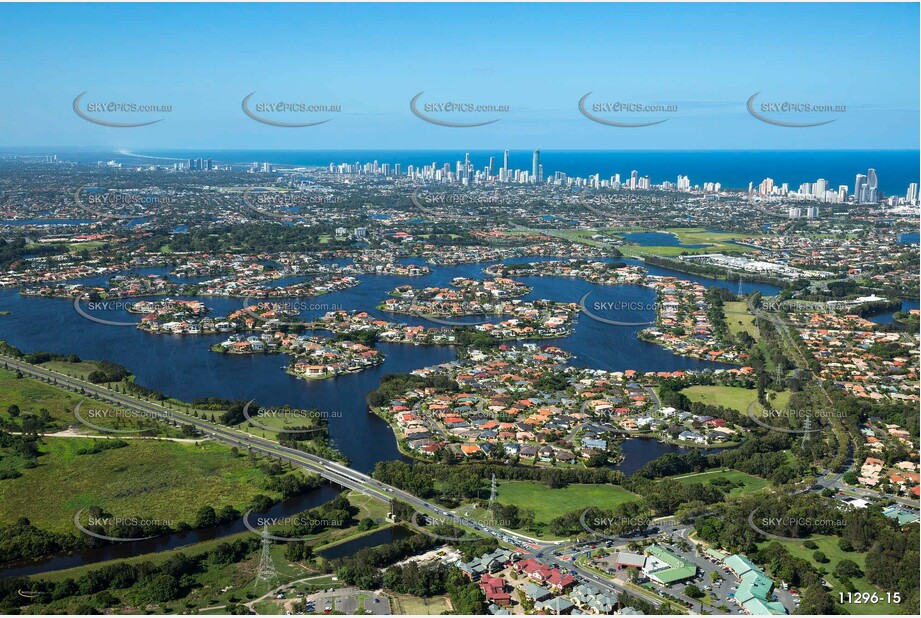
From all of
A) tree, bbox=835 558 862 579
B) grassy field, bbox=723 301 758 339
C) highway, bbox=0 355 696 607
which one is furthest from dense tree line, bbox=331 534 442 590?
grassy field, bbox=723 301 758 339

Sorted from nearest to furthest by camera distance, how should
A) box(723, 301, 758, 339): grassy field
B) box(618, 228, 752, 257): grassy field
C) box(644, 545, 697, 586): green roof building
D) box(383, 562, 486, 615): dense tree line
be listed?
box(383, 562, 486, 615): dense tree line, box(644, 545, 697, 586): green roof building, box(723, 301, 758, 339): grassy field, box(618, 228, 752, 257): grassy field

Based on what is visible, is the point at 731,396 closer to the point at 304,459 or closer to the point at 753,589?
the point at 753,589

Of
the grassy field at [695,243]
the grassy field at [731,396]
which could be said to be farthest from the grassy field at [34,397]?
the grassy field at [695,243]

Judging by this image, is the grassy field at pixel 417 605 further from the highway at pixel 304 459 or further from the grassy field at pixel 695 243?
the grassy field at pixel 695 243

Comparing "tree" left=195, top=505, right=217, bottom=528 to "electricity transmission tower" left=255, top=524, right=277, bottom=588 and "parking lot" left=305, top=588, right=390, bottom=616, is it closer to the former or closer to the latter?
"electricity transmission tower" left=255, top=524, right=277, bottom=588

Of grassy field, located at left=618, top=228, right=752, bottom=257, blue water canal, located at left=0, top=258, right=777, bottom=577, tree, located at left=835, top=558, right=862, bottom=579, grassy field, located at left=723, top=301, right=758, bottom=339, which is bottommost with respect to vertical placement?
tree, located at left=835, top=558, right=862, bottom=579

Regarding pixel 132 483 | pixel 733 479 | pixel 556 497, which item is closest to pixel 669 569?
pixel 556 497

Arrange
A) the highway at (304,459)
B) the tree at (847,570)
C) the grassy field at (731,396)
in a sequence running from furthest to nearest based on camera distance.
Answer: the grassy field at (731,396), the highway at (304,459), the tree at (847,570)
